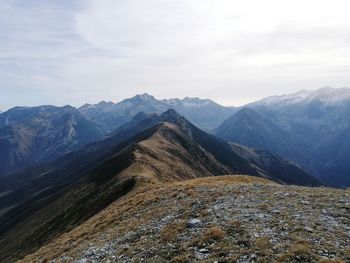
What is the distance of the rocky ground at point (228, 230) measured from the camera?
23281 mm

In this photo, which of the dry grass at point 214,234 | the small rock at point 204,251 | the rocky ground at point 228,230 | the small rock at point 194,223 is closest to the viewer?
the rocky ground at point 228,230

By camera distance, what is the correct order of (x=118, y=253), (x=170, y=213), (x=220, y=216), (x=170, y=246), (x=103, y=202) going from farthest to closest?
1. (x=103, y=202)
2. (x=170, y=213)
3. (x=220, y=216)
4. (x=118, y=253)
5. (x=170, y=246)

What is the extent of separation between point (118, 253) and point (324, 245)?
1444cm

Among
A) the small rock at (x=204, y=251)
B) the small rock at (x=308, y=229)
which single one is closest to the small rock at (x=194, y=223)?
the small rock at (x=204, y=251)

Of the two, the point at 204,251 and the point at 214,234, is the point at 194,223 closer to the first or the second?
the point at 214,234

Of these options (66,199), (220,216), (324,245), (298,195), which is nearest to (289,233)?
(324,245)

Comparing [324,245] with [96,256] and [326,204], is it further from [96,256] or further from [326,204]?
[96,256]

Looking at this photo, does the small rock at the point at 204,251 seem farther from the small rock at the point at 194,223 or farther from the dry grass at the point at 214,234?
the small rock at the point at 194,223

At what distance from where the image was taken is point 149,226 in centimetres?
3412

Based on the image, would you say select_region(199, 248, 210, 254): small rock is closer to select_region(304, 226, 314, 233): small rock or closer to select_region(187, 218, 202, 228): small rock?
select_region(187, 218, 202, 228): small rock

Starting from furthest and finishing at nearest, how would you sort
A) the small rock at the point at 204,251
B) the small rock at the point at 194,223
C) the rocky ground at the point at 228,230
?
1. the small rock at the point at 194,223
2. the small rock at the point at 204,251
3. the rocky ground at the point at 228,230

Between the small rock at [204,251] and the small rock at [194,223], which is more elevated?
the small rock at [194,223]

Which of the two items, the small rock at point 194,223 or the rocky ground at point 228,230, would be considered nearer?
the rocky ground at point 228,230

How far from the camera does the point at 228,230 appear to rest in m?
27.4
